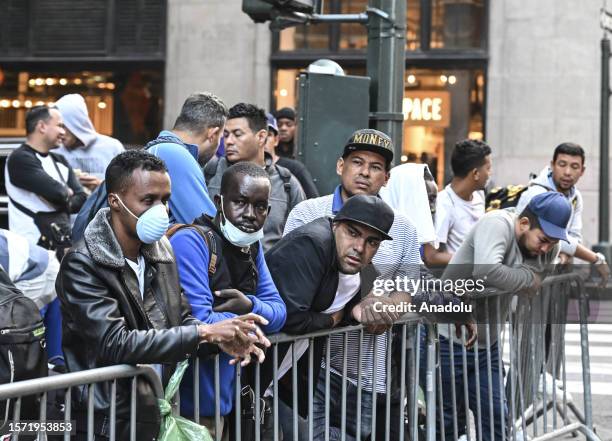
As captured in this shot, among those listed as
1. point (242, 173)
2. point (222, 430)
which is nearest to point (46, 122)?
point (242, 173)

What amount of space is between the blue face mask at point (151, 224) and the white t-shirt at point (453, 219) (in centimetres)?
412

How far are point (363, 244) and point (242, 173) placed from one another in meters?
0.67

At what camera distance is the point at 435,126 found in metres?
19.0

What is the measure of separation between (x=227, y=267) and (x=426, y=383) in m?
1.45

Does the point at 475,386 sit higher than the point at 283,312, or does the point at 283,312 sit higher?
the point at 283,312

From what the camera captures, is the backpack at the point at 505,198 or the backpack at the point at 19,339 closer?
the backpack at the point at 19,339

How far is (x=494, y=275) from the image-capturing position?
21.4 ft

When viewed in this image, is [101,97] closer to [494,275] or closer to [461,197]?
[461,197]

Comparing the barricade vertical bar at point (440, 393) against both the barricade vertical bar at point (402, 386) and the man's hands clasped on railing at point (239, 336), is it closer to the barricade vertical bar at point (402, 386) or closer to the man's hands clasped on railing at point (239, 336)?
the barricade vertical bar at point (402, 386)

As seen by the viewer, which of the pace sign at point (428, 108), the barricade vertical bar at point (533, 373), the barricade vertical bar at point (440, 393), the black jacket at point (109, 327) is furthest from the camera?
the pace sign at point (428, 108)

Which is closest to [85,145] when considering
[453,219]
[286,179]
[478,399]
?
[286,179]

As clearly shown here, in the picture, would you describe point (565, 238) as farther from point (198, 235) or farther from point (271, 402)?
point (198, 235)

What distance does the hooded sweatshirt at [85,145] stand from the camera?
9.15 metres

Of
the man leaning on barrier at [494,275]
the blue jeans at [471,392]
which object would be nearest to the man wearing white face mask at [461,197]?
the man leaning on barrier at [494,275]
